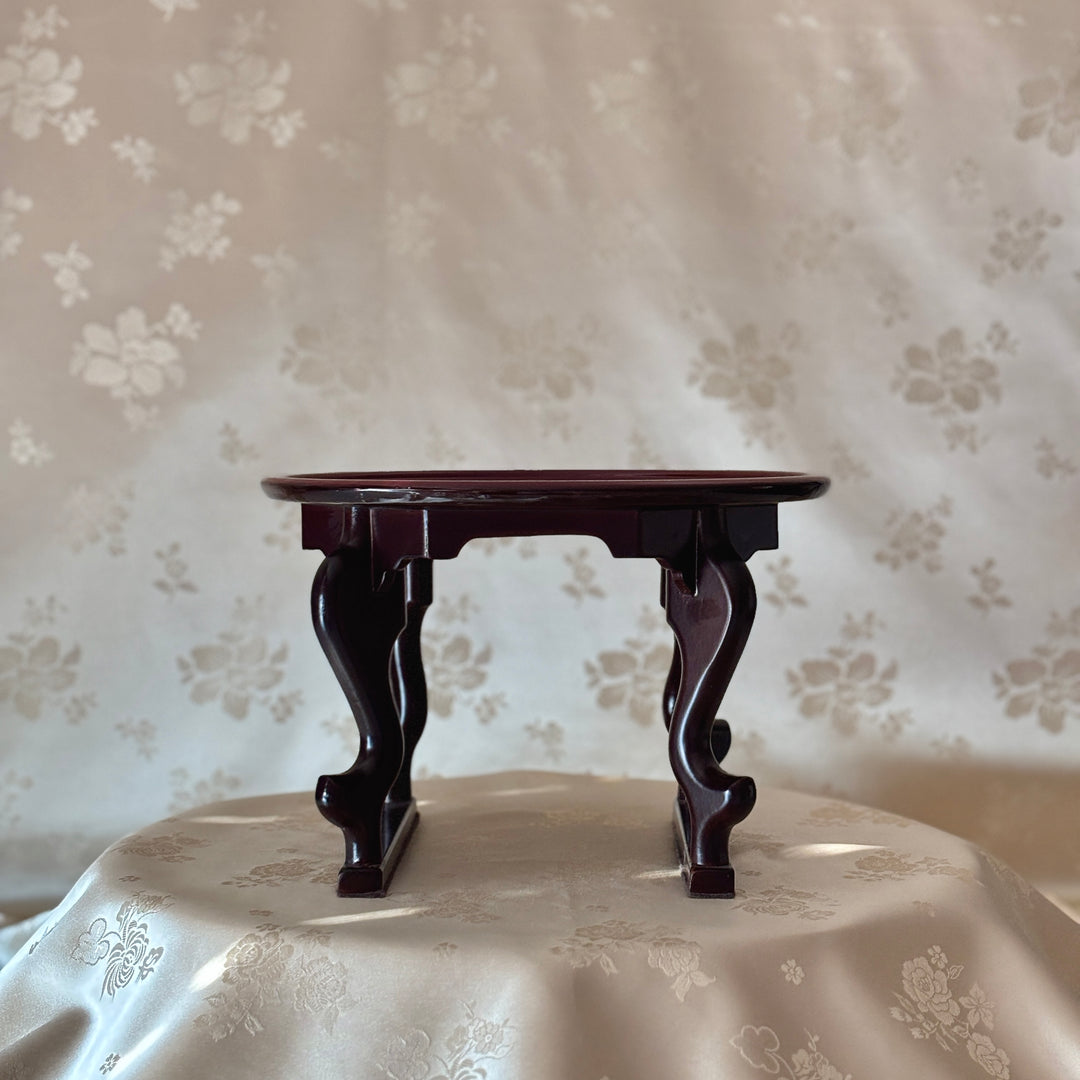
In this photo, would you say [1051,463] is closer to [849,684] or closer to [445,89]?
[849,684]

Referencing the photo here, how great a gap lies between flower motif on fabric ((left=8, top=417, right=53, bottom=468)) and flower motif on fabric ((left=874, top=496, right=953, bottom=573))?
1.48m

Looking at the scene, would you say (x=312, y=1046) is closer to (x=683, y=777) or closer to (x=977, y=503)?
(x=683, y=777)

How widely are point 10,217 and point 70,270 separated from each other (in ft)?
0.42

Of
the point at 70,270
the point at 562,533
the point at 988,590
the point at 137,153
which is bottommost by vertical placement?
the point at 988,590

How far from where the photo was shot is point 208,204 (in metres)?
2.25

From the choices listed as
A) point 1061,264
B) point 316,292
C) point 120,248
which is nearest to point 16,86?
point 120,248

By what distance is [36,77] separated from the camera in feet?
7.22

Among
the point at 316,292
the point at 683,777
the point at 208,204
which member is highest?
the point at 208,204

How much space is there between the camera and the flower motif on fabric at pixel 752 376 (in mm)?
2293

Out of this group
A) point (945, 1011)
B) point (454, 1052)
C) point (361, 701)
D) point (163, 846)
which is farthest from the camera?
point (163, 846)

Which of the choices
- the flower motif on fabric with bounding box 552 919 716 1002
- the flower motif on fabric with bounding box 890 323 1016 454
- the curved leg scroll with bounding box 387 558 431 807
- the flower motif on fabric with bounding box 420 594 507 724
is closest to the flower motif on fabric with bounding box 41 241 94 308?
the flower motif on fabric with bounding box 420 594 507 724

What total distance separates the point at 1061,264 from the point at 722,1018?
1.59m

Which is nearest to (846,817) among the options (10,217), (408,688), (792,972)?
(792,972)

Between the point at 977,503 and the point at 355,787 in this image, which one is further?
the point at 977,503
